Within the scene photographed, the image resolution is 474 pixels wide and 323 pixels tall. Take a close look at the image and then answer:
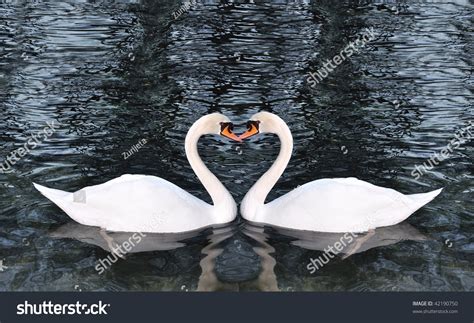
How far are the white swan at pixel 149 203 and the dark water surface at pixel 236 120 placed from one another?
160 millimetres

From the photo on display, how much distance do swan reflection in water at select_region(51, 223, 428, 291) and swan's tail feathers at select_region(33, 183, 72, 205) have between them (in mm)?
301

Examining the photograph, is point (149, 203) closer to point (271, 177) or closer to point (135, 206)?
point (135, 206)

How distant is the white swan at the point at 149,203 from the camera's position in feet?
32.0

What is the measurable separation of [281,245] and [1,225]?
2.83 m

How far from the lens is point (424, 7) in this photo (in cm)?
2002

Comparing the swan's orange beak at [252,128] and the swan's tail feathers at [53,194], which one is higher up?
the swan's orange beak at [252,128]

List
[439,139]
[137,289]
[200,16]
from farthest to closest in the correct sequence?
[200,16]
[439,139]
[137,289]

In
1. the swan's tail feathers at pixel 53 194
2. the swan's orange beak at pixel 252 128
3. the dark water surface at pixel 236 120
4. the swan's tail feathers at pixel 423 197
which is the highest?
the swan's orange beak at pixel 252 128

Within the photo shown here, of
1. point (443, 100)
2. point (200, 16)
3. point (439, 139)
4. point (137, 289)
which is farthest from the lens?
point (200, 16)

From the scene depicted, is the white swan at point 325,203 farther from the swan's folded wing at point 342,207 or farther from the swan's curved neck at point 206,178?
the swan's curved neck at point 206,178

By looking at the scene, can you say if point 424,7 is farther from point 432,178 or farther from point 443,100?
point 432,178

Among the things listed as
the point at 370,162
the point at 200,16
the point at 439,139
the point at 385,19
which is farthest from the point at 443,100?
the point at 200,16

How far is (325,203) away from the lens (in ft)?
32.2

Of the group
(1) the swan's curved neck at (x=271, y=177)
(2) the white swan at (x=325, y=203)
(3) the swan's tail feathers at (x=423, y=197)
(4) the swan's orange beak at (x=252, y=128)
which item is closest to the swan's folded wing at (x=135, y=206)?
(1) the swan's curved neck at (x=271, y=177)
